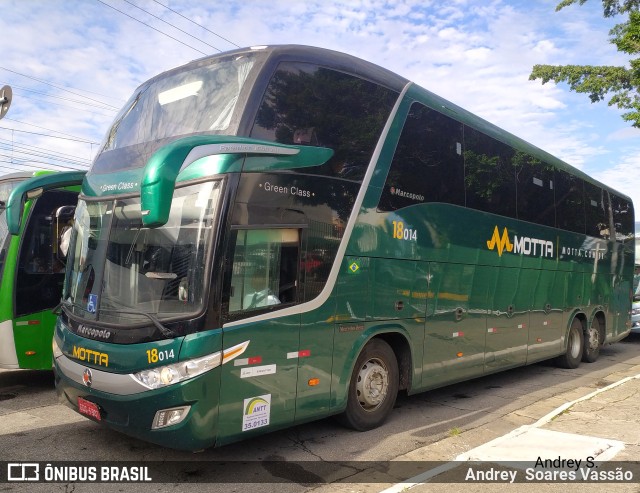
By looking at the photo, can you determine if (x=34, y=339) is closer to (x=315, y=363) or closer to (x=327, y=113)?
(x=315, y=363)

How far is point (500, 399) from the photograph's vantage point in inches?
329

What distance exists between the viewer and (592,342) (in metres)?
12.4

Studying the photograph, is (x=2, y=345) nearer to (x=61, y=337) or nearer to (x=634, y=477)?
(x=61, y=337)

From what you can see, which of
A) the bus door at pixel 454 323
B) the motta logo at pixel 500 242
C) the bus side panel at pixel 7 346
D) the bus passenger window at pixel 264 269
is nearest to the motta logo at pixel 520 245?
the motta logo at pixel 500 242

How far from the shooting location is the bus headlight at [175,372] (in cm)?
442

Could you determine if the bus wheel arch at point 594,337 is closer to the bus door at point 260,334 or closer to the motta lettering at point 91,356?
the bus door at point 260,334

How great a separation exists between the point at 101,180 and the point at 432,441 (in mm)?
4606

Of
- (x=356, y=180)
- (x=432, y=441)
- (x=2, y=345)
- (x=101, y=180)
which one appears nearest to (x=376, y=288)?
(x=356, y=180)

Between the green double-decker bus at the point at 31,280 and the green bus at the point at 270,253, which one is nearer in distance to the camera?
the green bus at the point at 270,253

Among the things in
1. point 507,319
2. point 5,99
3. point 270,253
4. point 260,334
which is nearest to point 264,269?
point 270,253

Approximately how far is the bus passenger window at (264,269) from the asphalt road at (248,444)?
156cm

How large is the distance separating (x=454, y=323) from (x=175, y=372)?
4472mm

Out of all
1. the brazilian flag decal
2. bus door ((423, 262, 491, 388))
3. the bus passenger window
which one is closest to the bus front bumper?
the bus passenger window

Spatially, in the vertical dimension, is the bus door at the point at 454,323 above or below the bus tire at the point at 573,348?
above
